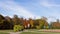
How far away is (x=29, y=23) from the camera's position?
51.1 m

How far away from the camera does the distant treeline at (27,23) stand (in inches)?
1757

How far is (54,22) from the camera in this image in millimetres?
51375

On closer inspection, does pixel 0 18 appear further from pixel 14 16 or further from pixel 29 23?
pixel 29 23

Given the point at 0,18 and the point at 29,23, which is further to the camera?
the point at 29,23

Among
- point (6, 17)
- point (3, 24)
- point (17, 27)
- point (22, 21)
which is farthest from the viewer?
point (22, 21)

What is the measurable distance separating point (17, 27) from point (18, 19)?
1771 cm

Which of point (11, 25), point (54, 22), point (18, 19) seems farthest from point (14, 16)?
point (54, 22)

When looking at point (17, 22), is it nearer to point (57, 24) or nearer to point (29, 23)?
point (29, 23)

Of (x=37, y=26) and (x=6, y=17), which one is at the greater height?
(x=6, y=17)

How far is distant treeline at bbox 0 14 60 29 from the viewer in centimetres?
4462

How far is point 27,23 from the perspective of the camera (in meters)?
51.4

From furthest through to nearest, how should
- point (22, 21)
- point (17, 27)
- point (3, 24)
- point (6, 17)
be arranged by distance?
point (22, 21) → point (6, 17) → point (3, 24) → point (17, 27)

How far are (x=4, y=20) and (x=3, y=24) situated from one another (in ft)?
4.31

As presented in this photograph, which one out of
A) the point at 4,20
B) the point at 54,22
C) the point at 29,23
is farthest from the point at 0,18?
the point at 54,22
